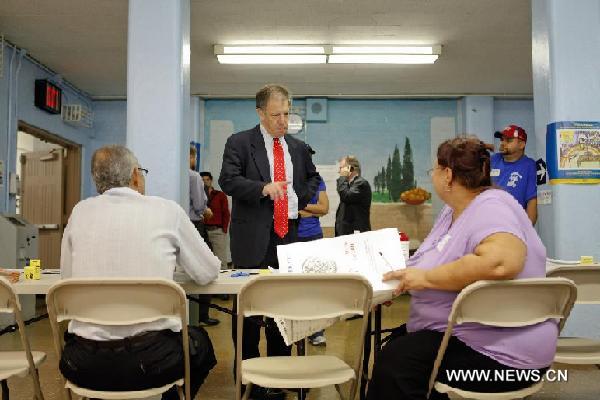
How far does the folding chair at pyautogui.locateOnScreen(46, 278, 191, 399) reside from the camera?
172cm

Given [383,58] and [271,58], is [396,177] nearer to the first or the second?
[383,58]

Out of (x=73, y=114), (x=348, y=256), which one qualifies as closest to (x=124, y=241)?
(x=348, y=256)

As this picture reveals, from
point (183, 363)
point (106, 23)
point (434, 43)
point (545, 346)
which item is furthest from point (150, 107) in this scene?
point (434, 43)

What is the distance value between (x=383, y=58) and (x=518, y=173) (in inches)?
113

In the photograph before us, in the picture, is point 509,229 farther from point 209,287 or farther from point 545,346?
point 209,287

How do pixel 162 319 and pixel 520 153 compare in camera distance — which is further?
pixel 520 153

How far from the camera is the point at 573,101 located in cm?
378

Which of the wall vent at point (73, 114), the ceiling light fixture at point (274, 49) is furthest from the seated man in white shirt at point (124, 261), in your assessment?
the wall vent at point (73, 114)

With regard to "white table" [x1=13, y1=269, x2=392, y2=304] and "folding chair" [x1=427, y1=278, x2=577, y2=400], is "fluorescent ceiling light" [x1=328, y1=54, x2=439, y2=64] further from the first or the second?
"folding chair" [x1=427, y1=278, x2=577, y2=400]

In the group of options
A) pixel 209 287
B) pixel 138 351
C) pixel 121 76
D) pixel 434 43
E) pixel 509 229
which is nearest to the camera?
pixel 509 229

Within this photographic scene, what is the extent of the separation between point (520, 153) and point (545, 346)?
268 centimetres

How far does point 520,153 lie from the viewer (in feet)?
13.4

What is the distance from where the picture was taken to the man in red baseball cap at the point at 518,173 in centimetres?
404

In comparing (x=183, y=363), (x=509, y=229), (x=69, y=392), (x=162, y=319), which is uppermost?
(x=509, y=229)
